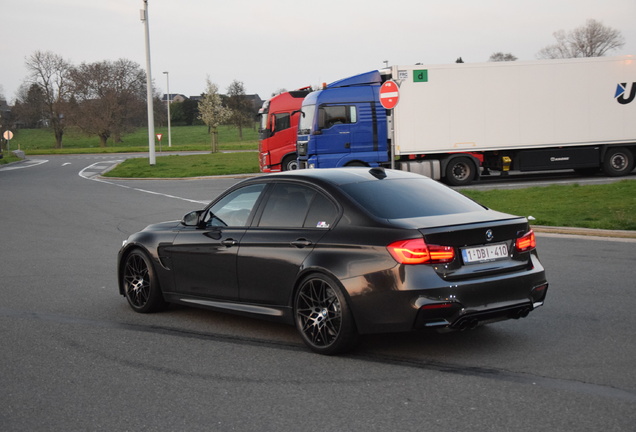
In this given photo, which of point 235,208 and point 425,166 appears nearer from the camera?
point 235,208

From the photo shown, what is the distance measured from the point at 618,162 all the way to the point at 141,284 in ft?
71.5

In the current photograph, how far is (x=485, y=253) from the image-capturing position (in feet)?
20.0

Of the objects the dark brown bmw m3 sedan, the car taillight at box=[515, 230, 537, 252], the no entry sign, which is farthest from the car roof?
the no entry sign

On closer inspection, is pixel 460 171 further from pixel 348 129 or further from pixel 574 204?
pixel 574 204

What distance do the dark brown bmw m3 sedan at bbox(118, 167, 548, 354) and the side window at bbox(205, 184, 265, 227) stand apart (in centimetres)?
1

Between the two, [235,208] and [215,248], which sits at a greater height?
[235,208]

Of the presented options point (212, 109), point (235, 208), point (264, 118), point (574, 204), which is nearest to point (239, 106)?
point (212, 109)

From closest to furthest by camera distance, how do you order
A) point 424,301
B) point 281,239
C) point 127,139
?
1. point 424,301
2. point 281,239
3. point 127,139

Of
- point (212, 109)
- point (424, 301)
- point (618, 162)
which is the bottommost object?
point (424, 301)

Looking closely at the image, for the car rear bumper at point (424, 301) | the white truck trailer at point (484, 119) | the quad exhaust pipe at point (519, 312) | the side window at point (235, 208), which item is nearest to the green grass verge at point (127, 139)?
the white truck trailer at point (484, 119)

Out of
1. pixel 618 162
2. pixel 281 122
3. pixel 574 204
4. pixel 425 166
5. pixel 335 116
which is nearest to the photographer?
pixel 574 204

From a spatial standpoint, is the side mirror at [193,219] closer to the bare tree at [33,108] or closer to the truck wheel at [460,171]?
the truck wheel at [460,171]

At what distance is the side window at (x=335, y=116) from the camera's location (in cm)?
2494

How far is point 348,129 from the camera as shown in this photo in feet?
81.9
